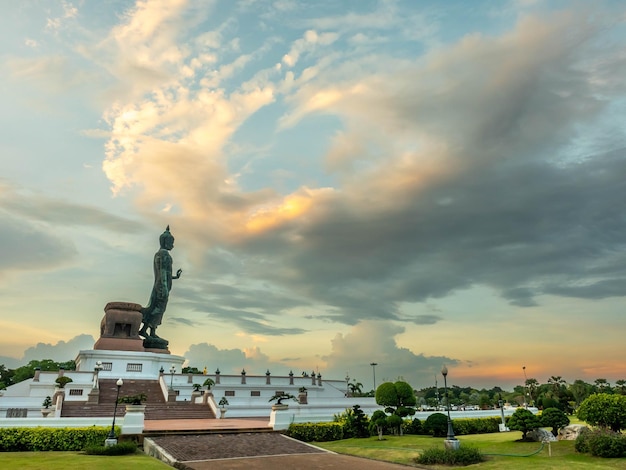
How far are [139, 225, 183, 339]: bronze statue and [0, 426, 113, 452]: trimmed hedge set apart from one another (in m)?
31.7

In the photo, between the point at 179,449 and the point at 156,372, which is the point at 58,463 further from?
the point at 156,372

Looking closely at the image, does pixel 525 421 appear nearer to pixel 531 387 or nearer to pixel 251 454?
pixel 251 454

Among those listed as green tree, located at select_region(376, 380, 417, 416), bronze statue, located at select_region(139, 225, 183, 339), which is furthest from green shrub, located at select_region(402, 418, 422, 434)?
bronze statue, located at select_region(139, 225, 183, 339)

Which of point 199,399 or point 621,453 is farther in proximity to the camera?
point 199,399

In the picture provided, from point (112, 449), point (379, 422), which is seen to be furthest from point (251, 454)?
point (379, 422)

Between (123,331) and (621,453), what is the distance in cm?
4555

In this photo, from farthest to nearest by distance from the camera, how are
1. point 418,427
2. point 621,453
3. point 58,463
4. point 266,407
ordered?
point 266,407 < point 418,427 < point 621,453 < point 58,463

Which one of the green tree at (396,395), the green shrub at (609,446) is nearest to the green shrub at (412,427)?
the green tree at (396,395)

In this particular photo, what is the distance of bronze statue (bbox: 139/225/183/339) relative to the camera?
171ft

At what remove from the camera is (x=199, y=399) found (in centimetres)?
3397

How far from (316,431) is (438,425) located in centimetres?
790

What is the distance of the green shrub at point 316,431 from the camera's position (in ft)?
78.8

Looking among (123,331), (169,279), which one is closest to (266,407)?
(123,331)

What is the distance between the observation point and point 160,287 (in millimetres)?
53469
